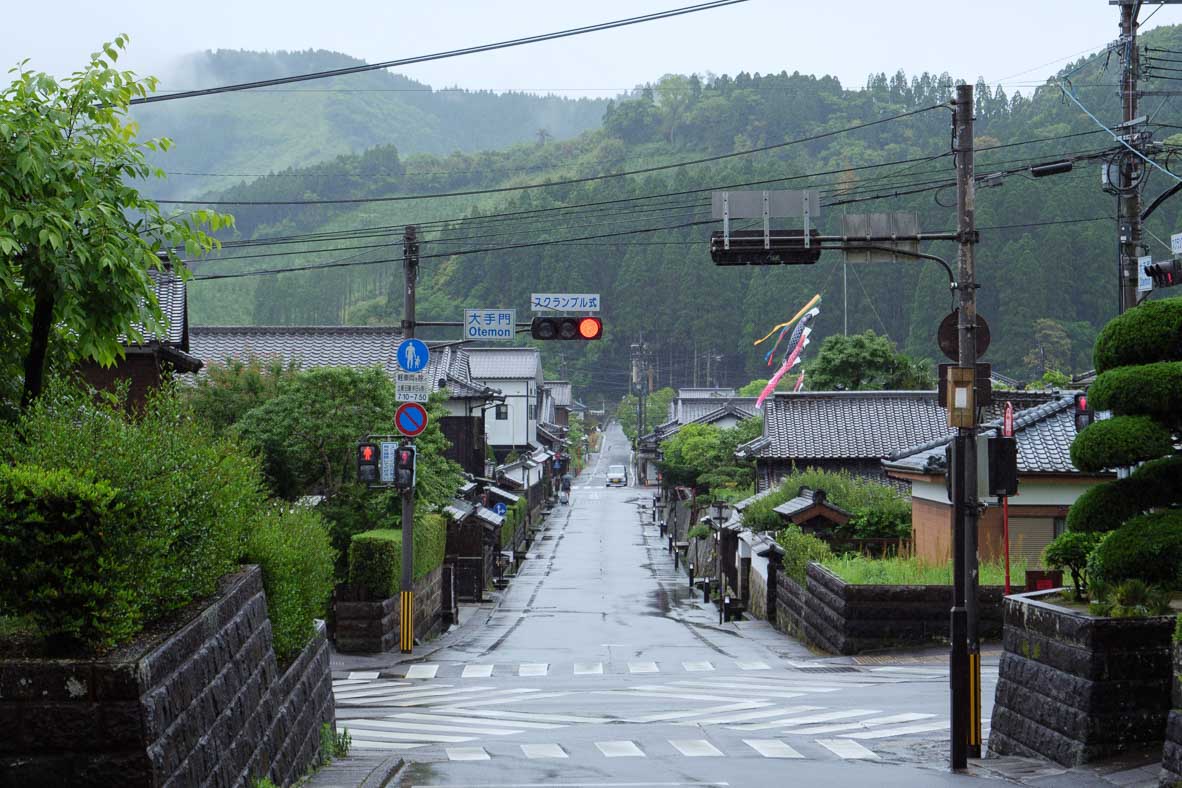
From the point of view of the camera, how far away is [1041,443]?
2764 centimetres

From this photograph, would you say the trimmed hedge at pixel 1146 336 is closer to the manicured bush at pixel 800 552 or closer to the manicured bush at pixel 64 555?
the manicured bush at pixel 64 555

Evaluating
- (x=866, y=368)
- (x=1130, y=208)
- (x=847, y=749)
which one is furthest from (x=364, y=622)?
(x=866, y=368)

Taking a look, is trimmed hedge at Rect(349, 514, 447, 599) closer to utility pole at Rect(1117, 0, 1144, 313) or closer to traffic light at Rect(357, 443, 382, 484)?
traffic light at Rect(357, 443, 382, 484)

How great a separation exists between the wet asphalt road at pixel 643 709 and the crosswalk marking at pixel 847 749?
0.02 metres

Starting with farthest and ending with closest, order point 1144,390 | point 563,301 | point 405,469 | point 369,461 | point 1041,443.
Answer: point 1041,443
point 405,469
point 369,461
point 563,301
point 1144,390

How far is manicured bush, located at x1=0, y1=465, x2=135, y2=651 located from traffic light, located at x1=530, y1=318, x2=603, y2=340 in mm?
13926

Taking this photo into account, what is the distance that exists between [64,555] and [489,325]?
16552mm

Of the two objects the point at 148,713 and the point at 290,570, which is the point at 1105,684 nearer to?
the point at 290,570

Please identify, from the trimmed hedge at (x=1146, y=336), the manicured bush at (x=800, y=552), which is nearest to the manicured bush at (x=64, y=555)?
the trimmed hedge at (x=1146, y=336)

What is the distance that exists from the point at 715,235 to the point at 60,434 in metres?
9.26

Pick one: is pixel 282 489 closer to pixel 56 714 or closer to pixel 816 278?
pixel 56 714

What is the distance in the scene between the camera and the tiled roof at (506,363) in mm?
86688

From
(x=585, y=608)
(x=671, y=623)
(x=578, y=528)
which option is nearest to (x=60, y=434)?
(x=671, y=623)

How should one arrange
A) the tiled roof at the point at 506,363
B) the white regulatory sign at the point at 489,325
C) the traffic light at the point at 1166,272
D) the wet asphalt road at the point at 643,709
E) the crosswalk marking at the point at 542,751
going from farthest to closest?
the tiled roof at the point at 506,363 < the white regulatory sign at the point at 489,325 < the traffic light at the point at 1166,272 < the crosswalk marking at the point at 542,751 < the wet asphalt road at the point at 643,709
